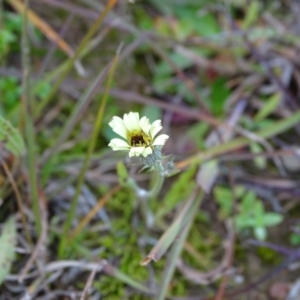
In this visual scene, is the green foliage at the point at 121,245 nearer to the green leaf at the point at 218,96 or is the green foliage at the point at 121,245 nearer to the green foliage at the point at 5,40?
the green leaf at the point at 218,96

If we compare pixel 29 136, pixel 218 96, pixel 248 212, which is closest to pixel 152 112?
pixel 218 96

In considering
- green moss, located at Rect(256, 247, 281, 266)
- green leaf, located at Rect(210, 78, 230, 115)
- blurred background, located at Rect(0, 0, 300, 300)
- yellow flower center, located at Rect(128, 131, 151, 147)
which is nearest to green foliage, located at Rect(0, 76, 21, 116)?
blurred background, located at Rect(0, 0, 300, 300)

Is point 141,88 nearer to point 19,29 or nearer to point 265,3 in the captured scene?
point 19,29

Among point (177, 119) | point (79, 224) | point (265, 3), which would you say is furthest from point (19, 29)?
point (265, 3)

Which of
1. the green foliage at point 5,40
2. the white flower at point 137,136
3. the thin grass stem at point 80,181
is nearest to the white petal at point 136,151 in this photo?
the white flower at point 137,136

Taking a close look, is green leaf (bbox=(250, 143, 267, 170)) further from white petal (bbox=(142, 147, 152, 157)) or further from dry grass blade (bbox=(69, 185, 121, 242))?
white petal (bbox=(142, 147, 152, 157))

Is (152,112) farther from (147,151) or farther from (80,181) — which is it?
(147,151)
